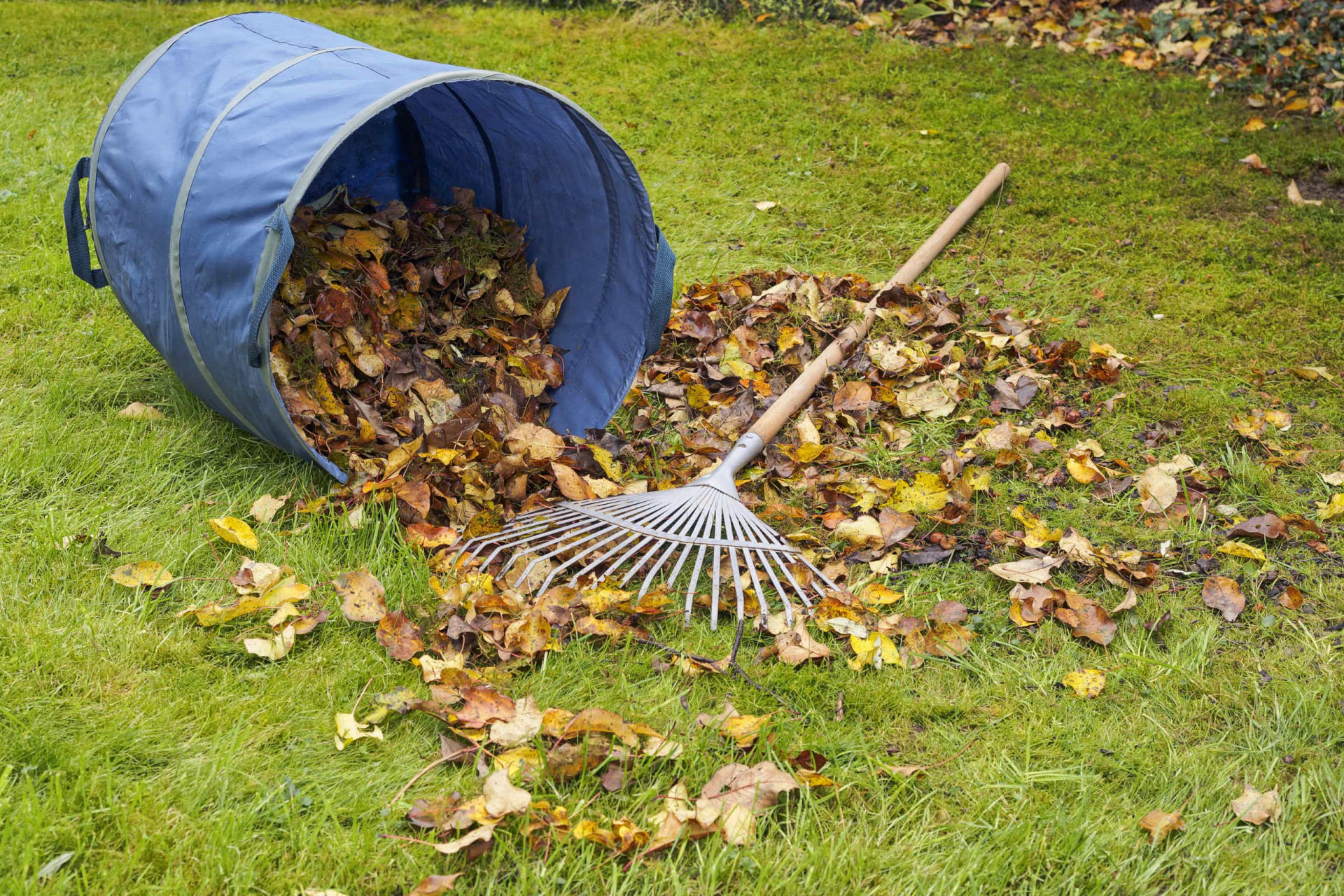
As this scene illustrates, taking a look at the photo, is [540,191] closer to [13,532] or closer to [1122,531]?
[13,532]

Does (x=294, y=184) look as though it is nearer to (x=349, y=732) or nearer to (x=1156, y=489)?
(x=349, y=732)

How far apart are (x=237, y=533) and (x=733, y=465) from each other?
55.4 inches

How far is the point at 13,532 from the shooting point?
8.63 ft

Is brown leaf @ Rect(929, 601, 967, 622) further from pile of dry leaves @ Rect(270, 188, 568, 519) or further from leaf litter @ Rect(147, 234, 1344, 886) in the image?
pile of dry leaves @ Rect(270, 188, 568, 519)

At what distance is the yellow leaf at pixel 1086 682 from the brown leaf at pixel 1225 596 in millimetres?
447

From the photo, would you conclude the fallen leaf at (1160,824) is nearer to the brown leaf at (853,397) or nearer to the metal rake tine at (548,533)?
the metal rake tine at (548,533)

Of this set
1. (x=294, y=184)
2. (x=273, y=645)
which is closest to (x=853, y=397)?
(x=294, y=184)

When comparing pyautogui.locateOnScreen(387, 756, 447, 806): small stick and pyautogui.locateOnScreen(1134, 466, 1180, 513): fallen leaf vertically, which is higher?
pyautogui.locateOnScreen(387, 756, 447, 806): small stick

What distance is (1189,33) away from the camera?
6.09m

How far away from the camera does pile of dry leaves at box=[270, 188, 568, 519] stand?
2881 mm

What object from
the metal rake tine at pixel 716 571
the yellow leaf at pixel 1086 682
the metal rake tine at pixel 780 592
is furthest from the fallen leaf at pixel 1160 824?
the metal rake tine at pixel 716 571

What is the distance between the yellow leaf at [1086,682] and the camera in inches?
92.6

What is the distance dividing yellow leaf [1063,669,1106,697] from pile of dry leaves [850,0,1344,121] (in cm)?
451

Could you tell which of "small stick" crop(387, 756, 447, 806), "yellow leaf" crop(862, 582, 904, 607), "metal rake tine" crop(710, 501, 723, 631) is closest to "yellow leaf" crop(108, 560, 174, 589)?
"small stick" crop(387, 756, 447, 806)
